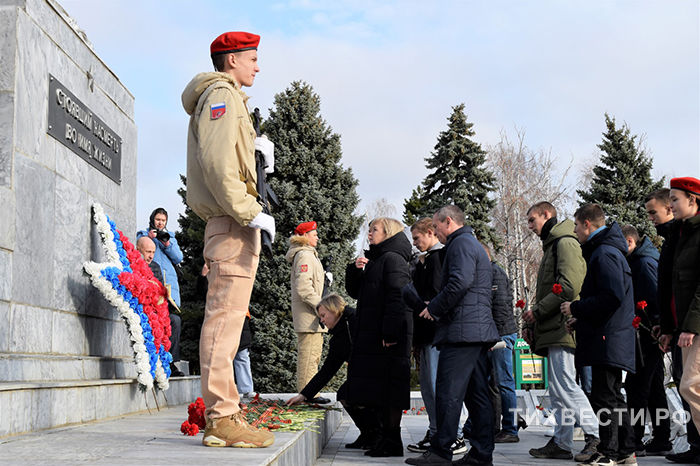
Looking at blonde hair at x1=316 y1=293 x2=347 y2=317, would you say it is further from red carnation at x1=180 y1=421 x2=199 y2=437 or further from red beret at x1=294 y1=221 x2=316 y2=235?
red carnation at x1=180 y1=421 x2=199 y2=437

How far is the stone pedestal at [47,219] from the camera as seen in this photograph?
225 inches

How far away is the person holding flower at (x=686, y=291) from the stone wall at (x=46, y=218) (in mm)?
4658

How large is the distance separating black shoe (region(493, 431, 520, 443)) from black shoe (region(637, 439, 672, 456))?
4.77ft

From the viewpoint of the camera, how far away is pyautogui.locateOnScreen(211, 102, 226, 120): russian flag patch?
395 cm

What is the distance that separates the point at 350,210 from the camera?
21.0 meters

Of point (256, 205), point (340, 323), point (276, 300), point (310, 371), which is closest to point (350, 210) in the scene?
point (276, 300)

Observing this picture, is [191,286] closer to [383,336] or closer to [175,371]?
[175,371]

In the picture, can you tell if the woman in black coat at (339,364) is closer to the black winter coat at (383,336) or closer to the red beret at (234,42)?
the black winter coat at (383,336)

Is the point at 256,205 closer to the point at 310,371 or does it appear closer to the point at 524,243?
the point at 310,371

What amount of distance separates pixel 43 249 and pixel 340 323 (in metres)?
2.79

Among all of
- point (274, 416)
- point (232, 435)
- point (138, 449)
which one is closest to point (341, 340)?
point (274, 416)

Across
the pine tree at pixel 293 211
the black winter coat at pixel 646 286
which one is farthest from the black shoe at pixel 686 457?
the pine tree at pixel 293 211

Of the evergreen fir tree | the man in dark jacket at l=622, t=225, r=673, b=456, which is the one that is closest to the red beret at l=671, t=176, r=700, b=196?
the man in dark jacket at l=622, t=225, r=673, b=456

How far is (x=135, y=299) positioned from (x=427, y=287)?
2.90 m
